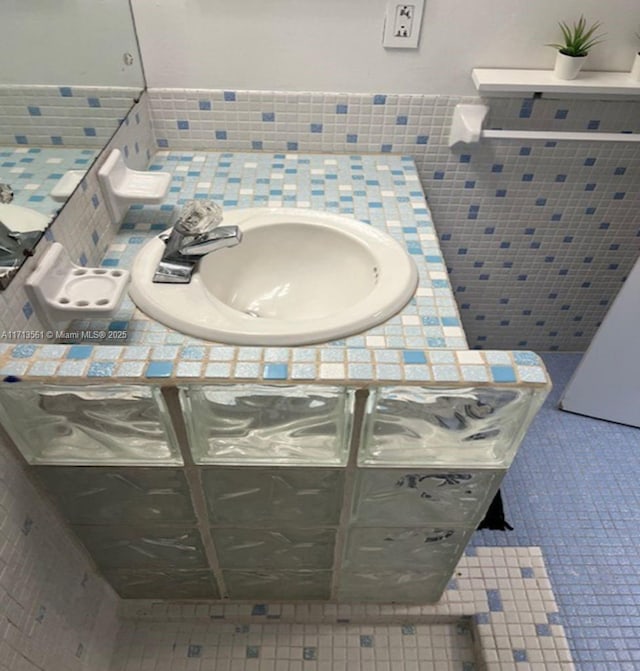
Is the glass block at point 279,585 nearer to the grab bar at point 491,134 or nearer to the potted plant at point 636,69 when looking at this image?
the grab bar at point 491,134

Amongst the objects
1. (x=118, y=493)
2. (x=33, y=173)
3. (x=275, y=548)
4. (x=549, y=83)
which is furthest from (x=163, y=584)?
→ (x=549, y=83)

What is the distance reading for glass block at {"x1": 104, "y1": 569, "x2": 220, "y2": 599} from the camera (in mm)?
1123

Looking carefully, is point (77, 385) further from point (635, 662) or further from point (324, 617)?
point (635, 662)

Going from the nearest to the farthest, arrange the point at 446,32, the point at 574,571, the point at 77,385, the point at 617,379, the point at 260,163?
the point at 77,385 → the point at 446,32 → the point at 260,163 → the point at 574,571 → the point at 617,379

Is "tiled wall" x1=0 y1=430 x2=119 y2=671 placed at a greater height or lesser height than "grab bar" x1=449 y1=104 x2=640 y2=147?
lesser

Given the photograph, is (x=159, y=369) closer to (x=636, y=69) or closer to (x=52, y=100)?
(x=52, y=100)

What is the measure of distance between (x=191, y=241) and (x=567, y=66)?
37.3 inches

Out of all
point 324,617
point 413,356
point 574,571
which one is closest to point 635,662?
point 574,571

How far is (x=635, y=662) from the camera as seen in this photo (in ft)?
A: 4.07

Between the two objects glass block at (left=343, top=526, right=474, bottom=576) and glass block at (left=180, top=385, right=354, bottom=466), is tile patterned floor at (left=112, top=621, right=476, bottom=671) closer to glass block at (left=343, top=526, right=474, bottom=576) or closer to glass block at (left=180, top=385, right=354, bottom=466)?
glass block at (left=343, top=526, right=474, bottom=576)

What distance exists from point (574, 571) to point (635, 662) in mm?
226

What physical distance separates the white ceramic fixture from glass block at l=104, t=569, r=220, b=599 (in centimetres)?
75

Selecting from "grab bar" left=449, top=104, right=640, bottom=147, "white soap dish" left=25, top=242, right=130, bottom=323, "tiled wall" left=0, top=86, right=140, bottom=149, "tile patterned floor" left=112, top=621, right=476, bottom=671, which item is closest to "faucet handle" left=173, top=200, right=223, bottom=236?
"white soap dish" left=25, top=242, right=130, bottom=323

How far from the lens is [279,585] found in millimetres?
1192
